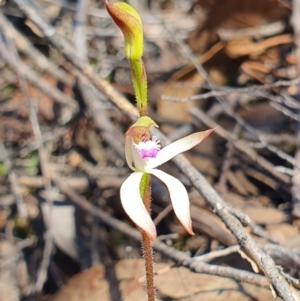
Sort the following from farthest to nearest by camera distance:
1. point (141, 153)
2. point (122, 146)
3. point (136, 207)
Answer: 1. point (122, 146)
2. point (141, 153)
3. point (136, 207)

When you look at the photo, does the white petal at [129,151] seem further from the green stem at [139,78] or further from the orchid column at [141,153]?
the green stem at [139,78]

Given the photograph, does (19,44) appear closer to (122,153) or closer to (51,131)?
(51,131)

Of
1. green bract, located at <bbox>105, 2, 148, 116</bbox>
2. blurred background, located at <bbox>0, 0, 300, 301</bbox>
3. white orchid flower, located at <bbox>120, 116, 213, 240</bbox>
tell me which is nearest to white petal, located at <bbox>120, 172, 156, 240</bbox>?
white orchid flower, located at <bbox>120, 116, 213, 240</bbox>

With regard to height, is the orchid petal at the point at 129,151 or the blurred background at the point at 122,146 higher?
the orchid petal at the point at 129,151

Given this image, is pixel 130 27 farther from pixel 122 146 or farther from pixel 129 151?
pixel 122 146

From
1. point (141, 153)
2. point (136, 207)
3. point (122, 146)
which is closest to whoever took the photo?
point (136, 207)

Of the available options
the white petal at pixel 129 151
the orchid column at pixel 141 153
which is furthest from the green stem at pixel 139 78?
the white petal at pixel 129 151

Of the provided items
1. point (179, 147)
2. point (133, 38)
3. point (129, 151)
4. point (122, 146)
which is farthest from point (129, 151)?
point (122, 146)
